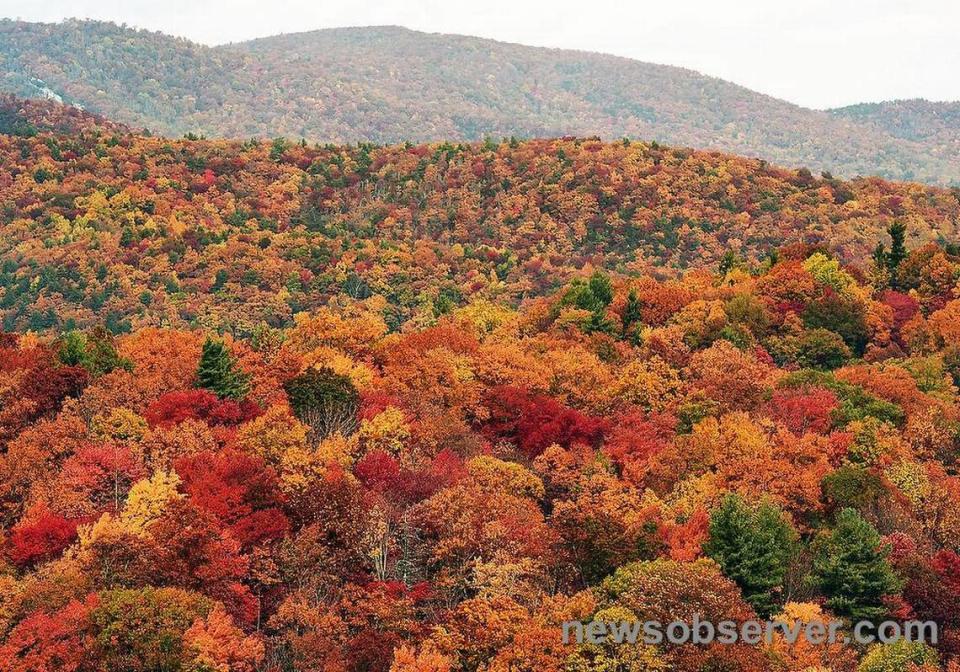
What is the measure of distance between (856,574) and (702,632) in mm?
11224

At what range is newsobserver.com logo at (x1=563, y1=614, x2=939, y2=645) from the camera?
44875 millimetres

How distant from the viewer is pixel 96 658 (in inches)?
1730

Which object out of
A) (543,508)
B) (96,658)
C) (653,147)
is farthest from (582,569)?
(653,147)

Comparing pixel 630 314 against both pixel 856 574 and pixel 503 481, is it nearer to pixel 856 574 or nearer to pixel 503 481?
pixel 503 481

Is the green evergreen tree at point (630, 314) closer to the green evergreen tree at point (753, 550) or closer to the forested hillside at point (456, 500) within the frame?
the forested hillside at point (456, 500)

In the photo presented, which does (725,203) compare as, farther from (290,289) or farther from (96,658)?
(96,658)

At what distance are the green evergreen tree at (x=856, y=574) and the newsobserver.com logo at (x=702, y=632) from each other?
7.38 ft

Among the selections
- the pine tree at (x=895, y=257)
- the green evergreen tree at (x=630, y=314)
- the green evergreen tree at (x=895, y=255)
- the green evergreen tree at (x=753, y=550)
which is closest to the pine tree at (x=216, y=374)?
the green evergreen tree at (x=753, y=550)

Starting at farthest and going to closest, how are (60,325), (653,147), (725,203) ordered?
(653,147)
(725,203)
(60,325)

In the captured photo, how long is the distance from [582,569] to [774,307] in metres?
52.9

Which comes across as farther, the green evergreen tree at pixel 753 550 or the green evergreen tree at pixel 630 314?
the green evergreen tree at pixel 630 314

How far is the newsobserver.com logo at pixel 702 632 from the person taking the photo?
4488cm

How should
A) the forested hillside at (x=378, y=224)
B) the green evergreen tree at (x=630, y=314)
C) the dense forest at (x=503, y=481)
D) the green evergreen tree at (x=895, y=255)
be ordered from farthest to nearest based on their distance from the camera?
the forested hillside at (x=378, y=224) → the green evergreen tree at (x=895, y=255) → the green evergreen tree at (x=630, y=314) → the dense forest at (x=503, y=481)

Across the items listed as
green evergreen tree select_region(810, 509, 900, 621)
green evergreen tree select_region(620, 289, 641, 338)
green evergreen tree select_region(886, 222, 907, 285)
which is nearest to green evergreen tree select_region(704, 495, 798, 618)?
green evergreen tree select_region(810, 509, 900, 621)
